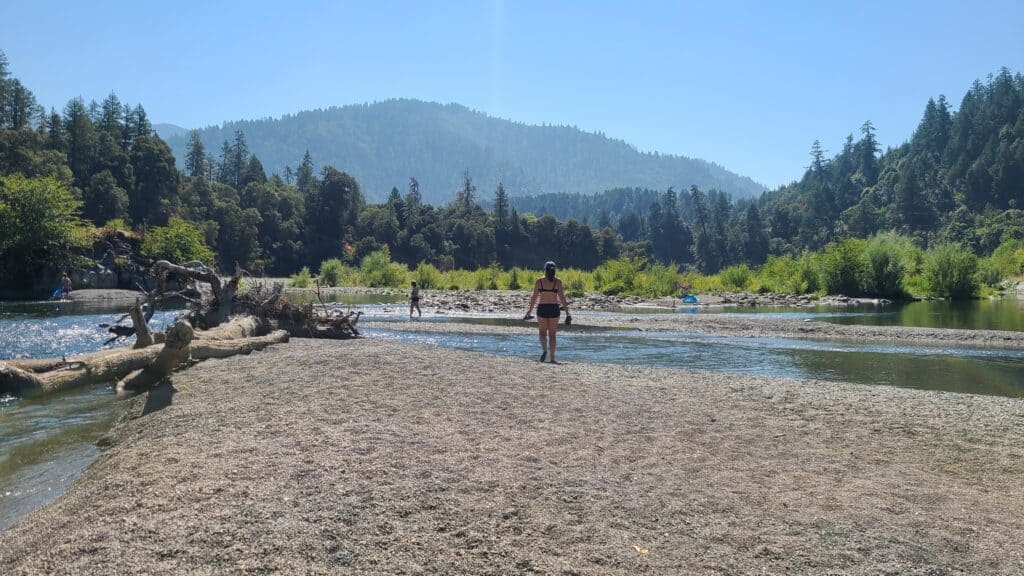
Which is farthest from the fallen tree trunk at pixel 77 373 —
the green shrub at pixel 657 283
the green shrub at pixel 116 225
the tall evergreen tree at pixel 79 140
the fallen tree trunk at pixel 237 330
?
the tall evergreen tree at pixel 79 140

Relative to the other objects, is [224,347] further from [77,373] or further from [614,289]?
[614,289]

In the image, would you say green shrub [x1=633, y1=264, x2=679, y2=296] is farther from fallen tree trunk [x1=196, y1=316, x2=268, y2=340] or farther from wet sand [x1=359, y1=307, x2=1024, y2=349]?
fallen tree trunk [x1=196, y1=316, x2=268, y2=340]

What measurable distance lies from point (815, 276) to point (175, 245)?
204 feet

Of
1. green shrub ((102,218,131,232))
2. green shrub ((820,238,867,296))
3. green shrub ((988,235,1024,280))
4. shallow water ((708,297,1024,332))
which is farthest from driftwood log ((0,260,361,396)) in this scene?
green shrub ((988,235,1024,280))

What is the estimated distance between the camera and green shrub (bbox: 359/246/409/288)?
246ft

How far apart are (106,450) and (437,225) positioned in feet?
423

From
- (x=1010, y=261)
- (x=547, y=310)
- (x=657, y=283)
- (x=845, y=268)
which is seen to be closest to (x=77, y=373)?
(x=547, y=310)

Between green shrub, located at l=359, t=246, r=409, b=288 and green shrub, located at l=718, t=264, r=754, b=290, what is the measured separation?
37135 mm

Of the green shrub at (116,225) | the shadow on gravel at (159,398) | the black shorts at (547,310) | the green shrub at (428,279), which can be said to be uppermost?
the green shrub at (116,225)

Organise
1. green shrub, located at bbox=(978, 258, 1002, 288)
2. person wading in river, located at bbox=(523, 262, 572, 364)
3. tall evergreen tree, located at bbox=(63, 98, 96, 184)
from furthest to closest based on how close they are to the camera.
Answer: tall evergreen tree, located at bbox=(63, 98, 96, 184)
green shrub, located at bbox=(978, 258, 1002, 288)
person wading in river, located at bbox=(523, 262, 572, 364)

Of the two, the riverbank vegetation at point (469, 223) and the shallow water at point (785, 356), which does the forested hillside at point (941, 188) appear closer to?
the riverbank vegetation at point (469, 223)

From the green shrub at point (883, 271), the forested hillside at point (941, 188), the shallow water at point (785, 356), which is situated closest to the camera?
the shallow water at point (785, 356)

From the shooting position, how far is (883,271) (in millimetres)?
51906

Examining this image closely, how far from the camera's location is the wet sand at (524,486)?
4375 millimetres
